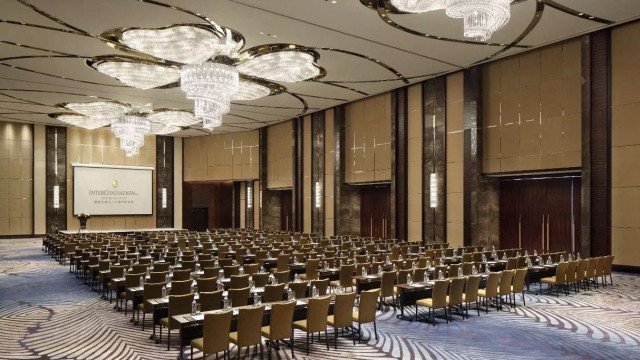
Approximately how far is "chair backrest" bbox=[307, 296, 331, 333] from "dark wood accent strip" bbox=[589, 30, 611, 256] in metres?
9.07

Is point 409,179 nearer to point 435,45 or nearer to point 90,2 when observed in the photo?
point 435,45

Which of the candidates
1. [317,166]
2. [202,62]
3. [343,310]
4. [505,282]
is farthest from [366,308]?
[317,166]

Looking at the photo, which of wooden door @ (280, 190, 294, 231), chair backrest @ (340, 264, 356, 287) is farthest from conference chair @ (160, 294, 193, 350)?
wooden door @ (280, 190, 294, 231)

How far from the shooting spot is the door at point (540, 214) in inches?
551

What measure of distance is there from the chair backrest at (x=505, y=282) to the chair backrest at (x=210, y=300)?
4690 millimetres

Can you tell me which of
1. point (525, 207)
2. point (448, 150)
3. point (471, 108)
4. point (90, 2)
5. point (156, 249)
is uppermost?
point (90, 2)

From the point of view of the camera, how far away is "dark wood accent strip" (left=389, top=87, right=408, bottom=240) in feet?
58.4

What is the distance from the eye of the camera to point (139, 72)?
552 inches

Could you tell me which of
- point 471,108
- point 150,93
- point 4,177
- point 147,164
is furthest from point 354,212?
point 4,177

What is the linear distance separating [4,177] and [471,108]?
2255 centimetres

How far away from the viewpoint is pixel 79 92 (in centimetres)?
1752

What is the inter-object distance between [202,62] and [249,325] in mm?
7862

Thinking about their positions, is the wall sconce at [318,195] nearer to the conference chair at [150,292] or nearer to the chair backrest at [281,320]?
the conference chair at [150,292]

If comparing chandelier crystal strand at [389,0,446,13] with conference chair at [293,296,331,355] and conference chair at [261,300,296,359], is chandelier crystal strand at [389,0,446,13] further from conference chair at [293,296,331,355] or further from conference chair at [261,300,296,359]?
conference chair at [261,300,296,359]
